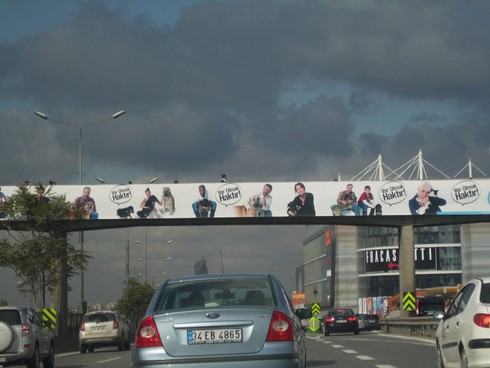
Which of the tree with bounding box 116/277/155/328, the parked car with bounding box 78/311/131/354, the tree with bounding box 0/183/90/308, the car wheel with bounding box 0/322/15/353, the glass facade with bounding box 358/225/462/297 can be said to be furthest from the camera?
the glass facade with bounding box 358/225/462/297

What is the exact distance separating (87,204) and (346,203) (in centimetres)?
1407

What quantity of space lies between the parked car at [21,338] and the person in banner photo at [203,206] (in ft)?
106

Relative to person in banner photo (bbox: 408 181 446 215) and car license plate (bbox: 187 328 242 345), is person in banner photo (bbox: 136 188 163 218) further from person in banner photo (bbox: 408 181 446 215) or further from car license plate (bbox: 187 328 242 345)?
car license plate (bbox: 187 328 242 345)

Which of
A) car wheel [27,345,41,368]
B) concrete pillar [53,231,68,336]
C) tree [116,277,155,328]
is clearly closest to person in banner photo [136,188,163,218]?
concrete pillar [53,231,68,336]

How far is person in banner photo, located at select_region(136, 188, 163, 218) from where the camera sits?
5766 cm

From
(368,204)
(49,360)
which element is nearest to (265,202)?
(368,204)

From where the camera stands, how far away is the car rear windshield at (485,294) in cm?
1386

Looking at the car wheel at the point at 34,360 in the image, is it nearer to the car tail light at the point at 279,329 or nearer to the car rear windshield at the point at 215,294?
the car rear windshield at the point at 215,294

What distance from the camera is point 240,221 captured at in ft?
191

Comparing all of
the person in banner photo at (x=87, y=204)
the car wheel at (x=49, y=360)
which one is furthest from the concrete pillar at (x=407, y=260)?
the car wheel at (x=49, y=360)

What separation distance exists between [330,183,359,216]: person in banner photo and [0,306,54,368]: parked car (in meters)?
34.5

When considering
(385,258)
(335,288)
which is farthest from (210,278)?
(335,288)

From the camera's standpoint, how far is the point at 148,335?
37.0 feet

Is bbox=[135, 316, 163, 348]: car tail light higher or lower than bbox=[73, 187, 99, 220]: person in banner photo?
lower
